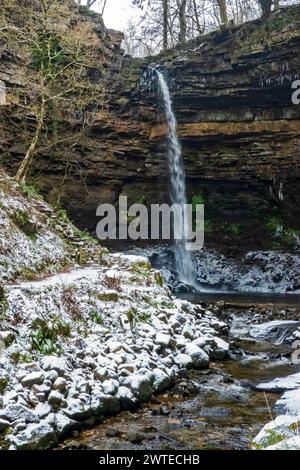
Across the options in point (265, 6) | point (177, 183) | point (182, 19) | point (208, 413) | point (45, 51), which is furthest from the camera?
point (182, 19)

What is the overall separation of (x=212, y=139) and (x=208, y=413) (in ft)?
56.2

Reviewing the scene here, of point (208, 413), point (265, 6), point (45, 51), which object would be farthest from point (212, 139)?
point (208, 413)

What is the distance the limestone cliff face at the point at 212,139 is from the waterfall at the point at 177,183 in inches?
12.1

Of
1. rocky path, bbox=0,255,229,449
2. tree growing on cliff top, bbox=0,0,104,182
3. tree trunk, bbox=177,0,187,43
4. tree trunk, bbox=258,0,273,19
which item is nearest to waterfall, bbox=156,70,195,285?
tree trunk, bbox=177,0,187,43

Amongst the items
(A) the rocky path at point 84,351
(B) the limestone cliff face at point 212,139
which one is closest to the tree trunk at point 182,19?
(B) the limestone cliff face at point 212,139

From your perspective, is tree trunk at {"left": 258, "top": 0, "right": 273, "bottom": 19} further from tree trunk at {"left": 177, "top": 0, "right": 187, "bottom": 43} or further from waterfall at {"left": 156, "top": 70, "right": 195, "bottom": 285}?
waterfall at {"left": 156, "top": 70, "right": 195, "bottom": 285}

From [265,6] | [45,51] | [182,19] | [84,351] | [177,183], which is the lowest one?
[84,351]

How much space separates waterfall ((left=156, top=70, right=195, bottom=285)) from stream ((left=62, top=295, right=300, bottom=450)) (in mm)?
12061

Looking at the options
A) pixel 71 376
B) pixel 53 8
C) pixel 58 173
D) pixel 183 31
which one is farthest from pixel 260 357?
pixel 183 31

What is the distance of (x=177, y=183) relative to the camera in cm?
2198

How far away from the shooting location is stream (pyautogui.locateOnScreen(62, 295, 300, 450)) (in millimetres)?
4465

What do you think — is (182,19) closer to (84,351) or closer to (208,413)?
(84,351)

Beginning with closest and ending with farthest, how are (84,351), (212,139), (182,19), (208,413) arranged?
(208,413) < (84,351) < (212,139) < (182,19)

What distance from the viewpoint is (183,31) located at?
22.7 m
